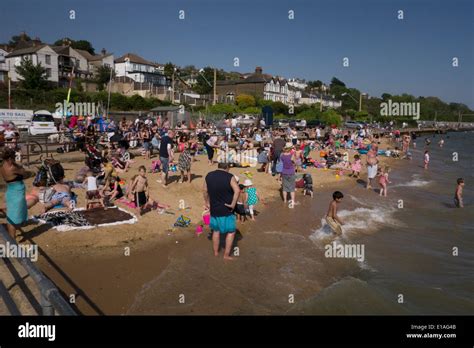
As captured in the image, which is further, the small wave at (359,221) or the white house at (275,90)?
the white house at (275,90)

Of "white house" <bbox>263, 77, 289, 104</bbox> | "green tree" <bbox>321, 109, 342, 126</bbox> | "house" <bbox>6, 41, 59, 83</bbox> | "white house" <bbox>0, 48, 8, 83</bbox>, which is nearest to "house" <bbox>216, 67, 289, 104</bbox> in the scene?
"white house" <bbox>263, 77, 289, 104</bbox>

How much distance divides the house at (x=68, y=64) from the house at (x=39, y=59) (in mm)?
2139

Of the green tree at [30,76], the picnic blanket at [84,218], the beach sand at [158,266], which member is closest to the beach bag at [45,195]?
the beach sand at [158,266]

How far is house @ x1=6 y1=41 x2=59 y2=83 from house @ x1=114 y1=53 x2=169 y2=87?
15.9 m

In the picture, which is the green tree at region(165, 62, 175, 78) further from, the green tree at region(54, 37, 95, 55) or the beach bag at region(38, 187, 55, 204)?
the beach bag at region(38, 187, 55, 204)

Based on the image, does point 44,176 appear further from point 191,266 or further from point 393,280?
point 393,280

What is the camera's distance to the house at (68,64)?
58.7 metres

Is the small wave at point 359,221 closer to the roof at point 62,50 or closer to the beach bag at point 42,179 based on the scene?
the beach bag at point 42,179

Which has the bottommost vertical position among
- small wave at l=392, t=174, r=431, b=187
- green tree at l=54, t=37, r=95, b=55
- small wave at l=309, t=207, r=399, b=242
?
small wave at l=309, t=207, r=399, b=242

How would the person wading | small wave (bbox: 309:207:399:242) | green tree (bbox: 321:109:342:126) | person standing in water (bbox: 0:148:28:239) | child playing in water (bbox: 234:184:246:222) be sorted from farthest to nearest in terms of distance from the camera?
green tree (bbox: 321:109:342:126), child playing in water (bbox: 234:184:246:222), small wave (bbox: 309:207:399:242), person standing in water (bbox: 0:148:28:239), the person wading

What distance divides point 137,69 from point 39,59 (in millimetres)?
22655

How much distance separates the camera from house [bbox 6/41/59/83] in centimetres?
5325

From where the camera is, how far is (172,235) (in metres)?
8.07

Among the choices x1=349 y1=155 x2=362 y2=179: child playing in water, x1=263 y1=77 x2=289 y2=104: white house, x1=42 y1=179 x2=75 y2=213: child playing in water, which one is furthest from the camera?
x1=263 y1=77 x2=289 y2=104: white house
